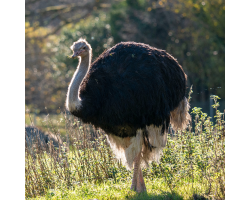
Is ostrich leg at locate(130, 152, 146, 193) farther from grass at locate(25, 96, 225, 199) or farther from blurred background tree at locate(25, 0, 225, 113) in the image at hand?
blurred background tree at locate(25, 0, 225, 113)

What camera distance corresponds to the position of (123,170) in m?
5.46

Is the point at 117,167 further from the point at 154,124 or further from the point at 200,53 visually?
the point at 200,53

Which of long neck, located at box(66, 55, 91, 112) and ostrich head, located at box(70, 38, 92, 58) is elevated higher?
ostrich head, located at box(70, 38, 92, 58)

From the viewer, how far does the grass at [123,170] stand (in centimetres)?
455

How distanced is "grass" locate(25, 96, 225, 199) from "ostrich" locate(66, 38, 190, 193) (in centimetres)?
45

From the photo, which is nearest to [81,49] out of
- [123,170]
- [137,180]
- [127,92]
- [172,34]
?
[127,92]

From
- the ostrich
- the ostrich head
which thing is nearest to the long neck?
the ostrich

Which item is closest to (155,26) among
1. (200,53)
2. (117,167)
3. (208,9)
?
(200,53)

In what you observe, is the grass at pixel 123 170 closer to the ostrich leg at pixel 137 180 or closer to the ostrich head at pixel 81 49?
the ostrich leg at pixel 137 180

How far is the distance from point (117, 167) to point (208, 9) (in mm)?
7524

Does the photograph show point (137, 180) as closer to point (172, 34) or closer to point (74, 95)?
point (74, 95)

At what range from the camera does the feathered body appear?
4.02 meters

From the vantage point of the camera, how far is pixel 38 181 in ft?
17.3

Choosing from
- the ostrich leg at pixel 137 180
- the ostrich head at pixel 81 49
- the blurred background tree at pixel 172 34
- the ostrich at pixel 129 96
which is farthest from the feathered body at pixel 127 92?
the blurred background tree at pixel 172 34
